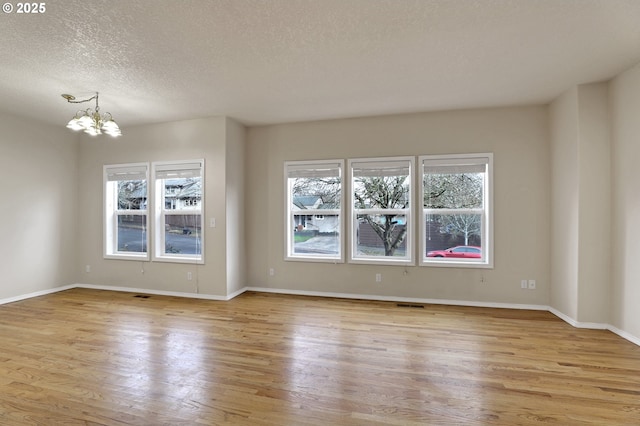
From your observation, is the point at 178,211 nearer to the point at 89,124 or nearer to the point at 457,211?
the point at 89,124

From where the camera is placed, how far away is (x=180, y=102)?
396 centimetres

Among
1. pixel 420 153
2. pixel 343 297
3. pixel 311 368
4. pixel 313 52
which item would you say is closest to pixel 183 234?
pixel 343 297

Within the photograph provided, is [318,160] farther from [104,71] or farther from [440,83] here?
[104,71]

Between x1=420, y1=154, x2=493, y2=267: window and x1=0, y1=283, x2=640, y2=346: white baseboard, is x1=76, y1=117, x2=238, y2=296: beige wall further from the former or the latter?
x1=420, y1=154, x2=493, y2=267: window

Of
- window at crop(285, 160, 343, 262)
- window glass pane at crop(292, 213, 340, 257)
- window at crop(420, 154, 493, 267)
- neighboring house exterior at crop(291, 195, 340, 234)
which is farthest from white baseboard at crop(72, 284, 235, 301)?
window at crop(420, 154, 493, 267)

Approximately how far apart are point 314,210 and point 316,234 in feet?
1.27

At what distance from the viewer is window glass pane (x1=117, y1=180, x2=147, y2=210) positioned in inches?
201

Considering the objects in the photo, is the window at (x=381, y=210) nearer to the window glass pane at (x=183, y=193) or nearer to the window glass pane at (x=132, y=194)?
the window glass pane at (x=183, y=193)

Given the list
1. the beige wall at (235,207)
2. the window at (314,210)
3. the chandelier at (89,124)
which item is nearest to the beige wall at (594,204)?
the window at (314,210)

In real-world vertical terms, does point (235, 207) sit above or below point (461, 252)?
above

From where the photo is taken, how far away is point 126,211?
5.21 meters

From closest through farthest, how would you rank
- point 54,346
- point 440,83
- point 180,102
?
1. point 54,346
2. point 440,83
3. point 180,102

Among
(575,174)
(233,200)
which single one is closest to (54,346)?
(233,200)

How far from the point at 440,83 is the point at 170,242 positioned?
4.55m
